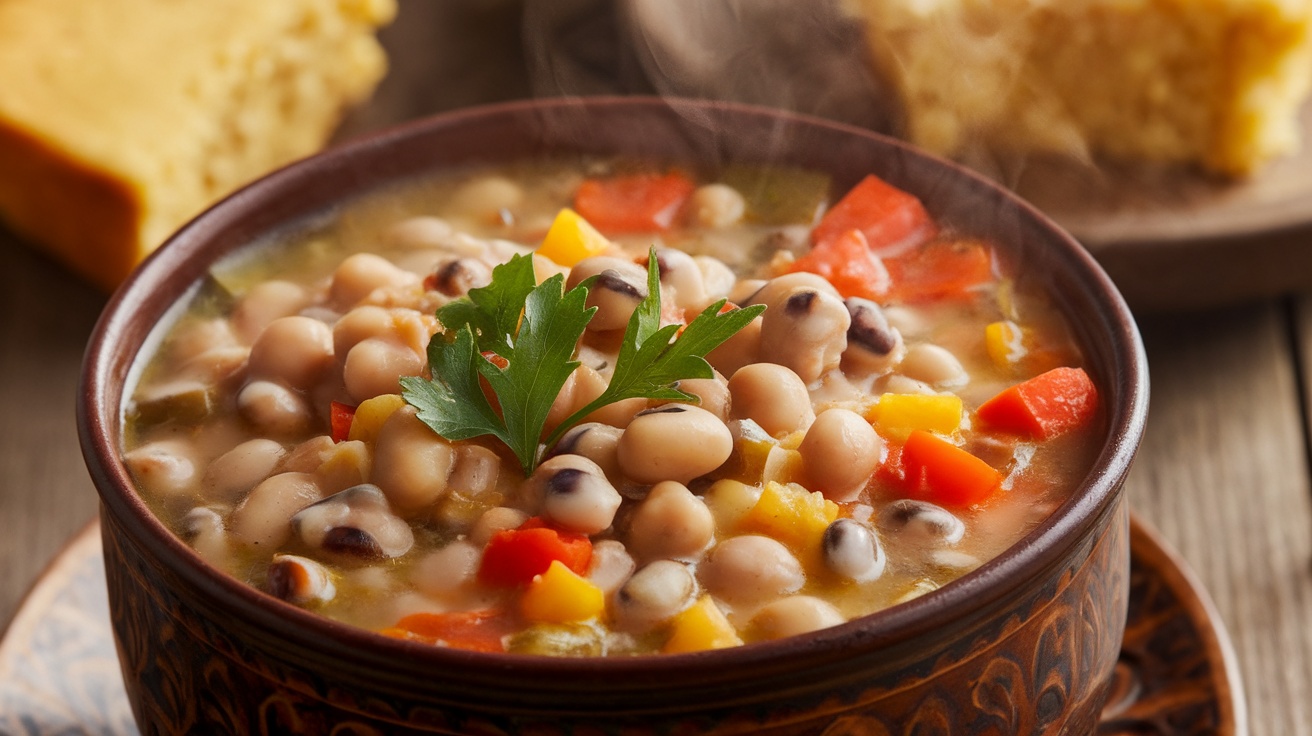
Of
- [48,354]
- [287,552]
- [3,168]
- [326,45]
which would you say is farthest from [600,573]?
[326,45]

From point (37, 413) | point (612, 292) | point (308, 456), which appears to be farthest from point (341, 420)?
point (37, 413)

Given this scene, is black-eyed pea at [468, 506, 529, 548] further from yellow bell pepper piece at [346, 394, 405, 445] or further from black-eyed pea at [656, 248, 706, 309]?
black-eyed pea at [656, 248, 706, 309]

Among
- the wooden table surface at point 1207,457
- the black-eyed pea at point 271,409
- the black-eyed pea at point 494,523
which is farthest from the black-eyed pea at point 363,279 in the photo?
the wooden table surface at point 1207,457

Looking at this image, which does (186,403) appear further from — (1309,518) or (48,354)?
(1309,518)

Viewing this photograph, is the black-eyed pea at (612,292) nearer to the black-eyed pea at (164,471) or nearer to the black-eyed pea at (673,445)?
the black-eyed pea at (673,445)

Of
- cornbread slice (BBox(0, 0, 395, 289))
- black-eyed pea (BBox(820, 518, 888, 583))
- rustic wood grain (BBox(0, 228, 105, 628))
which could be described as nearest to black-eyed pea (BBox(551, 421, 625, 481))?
black-eyed pea (BBox(820, 518, 888, 583))

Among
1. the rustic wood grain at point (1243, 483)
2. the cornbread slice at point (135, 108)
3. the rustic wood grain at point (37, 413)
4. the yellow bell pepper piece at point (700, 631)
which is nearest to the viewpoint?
the yellow bell pepper piece at point (700, 631)
